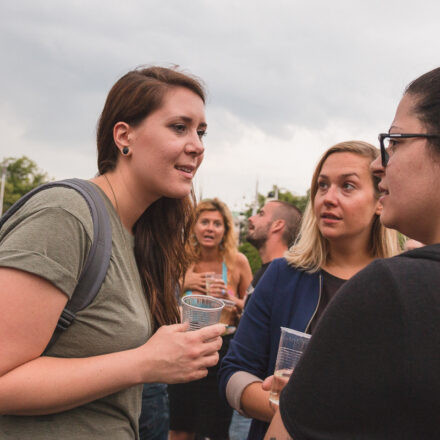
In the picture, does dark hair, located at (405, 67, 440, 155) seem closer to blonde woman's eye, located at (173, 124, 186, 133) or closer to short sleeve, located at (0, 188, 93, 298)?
blonde woman's eye, located at (173, 124, 186, 133)

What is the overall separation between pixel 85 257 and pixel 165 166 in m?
0.68

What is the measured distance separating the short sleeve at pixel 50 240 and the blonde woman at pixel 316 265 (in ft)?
A: 3.79

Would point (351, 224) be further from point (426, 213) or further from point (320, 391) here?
point (320, 391)

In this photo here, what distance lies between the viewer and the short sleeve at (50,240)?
1.34 metres

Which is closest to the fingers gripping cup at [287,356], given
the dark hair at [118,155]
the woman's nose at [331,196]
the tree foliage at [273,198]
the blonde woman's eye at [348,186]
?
the dark hair at [118,155]

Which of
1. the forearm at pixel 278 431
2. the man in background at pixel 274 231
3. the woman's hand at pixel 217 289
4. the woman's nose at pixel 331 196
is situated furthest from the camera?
the man in background at pixel 274 231

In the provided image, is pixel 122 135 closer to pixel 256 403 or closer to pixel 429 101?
pixel 429 101

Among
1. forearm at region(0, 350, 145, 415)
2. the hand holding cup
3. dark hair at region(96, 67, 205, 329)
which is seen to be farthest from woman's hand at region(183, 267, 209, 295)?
forearm at region(0, 350, 145, 415)

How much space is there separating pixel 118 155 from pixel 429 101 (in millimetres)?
1429

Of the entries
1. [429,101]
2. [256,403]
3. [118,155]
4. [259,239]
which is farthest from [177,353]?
[259,239]

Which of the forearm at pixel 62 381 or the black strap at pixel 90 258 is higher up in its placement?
the black strap at pixel 90 258

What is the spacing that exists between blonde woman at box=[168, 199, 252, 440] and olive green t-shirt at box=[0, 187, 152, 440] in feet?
5.67

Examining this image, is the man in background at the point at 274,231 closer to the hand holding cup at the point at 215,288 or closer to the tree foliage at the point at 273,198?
the hand holding cup at the point at 215,288

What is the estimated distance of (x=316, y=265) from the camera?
8.16 feet
